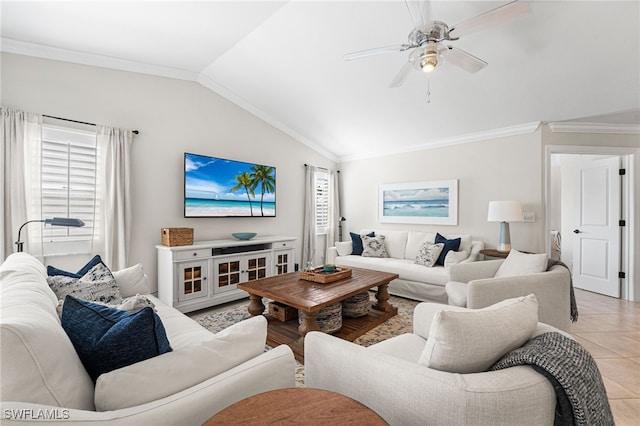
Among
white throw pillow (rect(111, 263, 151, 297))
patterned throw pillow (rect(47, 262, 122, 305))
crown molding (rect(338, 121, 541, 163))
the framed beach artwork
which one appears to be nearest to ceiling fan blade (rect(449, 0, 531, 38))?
crown molding (rect(338, 121, 541, 163))

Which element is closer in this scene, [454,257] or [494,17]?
[494,17]

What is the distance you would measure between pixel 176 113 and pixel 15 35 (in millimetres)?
1455

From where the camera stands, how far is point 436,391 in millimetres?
916

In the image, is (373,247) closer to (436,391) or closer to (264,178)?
(264,178)

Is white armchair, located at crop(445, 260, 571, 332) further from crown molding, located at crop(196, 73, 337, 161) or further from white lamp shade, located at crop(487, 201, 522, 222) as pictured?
crown molding, located at crop(196, 73, 337, 161)

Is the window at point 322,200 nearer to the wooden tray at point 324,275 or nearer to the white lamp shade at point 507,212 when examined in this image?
the wooden tray at point 324,275

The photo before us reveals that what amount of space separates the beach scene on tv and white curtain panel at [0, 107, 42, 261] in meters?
4.61

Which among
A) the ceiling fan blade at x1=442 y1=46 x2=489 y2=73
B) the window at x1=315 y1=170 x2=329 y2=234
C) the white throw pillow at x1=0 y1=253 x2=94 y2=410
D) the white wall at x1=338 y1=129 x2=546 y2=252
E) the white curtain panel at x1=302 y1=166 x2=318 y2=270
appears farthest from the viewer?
the window at x1=315 y1=170 x2=329 y2=234

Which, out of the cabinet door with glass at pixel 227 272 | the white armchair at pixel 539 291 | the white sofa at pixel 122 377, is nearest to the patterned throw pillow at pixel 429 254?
the white armchair at pixel 539 291

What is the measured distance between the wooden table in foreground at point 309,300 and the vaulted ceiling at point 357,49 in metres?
2.14

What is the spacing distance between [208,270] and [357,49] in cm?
299

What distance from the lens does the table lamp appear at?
3545 mm

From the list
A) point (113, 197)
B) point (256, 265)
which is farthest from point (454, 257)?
point (113, 197)

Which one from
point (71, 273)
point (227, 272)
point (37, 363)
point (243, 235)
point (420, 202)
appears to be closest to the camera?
point (37, 363)
